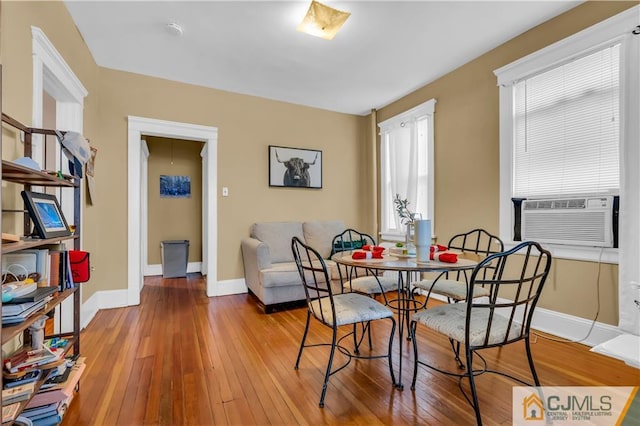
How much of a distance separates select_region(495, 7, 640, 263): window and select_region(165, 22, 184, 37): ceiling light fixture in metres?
2.99

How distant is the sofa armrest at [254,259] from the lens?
3.33 meters

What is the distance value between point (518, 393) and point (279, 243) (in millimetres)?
2818

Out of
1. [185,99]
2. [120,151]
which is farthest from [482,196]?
[120,151]

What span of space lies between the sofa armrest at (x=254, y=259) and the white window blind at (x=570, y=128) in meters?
2.57

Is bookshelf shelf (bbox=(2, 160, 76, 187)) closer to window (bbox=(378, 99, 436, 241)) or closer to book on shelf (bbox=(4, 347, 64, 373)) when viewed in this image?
book on shelf (bbox=(4, 347, 64, 373))

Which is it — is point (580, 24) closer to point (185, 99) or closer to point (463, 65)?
point (463, 65)

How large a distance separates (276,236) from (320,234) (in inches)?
24.0

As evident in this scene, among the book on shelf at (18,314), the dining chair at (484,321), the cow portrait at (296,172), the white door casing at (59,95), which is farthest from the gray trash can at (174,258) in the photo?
the dining chair at (484,321)

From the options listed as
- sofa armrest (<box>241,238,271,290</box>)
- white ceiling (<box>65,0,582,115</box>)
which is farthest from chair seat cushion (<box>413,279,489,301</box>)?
white ceiling (<box>65,0,582,115</box>)

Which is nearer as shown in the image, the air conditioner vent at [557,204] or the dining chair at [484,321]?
the dining chair at [484,321]

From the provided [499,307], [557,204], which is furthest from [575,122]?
[499,307]

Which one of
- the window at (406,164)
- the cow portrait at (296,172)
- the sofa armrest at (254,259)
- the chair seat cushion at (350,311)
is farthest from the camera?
the cow portrait at (296,172)

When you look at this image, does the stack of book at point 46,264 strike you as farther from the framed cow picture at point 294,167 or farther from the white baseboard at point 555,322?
the framed cow picture at point 294,167

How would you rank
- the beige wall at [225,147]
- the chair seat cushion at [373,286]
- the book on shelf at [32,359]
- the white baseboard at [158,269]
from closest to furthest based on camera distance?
the book on shelf at [32,359] → the chair seat cushion at [373,286] → the beige wall at [225,147] → the white baseboard at [158,269]
